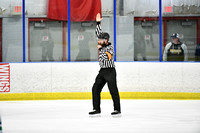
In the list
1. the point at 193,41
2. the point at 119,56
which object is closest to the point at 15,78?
the point at 119,56

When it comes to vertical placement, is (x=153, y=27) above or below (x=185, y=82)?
above

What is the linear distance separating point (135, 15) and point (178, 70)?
184 cm

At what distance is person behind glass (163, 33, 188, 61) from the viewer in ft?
39.8

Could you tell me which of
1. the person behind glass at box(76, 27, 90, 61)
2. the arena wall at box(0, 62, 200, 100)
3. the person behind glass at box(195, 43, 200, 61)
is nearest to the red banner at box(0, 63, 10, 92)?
the arena wall at box(0, 62, 200, 100)

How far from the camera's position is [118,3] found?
12.3 metres

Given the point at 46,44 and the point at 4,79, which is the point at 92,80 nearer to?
the point at 46,44

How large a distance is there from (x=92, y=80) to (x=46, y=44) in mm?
1591

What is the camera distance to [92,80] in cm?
1173

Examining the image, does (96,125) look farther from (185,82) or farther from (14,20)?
(14,20)

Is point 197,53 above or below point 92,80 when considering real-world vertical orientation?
above

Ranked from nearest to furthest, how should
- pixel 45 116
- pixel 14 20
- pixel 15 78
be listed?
pixel 45 116 < pixel 15 78 < pixel 14 20

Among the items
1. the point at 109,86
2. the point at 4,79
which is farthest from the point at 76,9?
the point at 109,86

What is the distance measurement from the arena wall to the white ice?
451 millimetres

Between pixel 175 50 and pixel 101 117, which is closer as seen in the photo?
pixel 101 117
